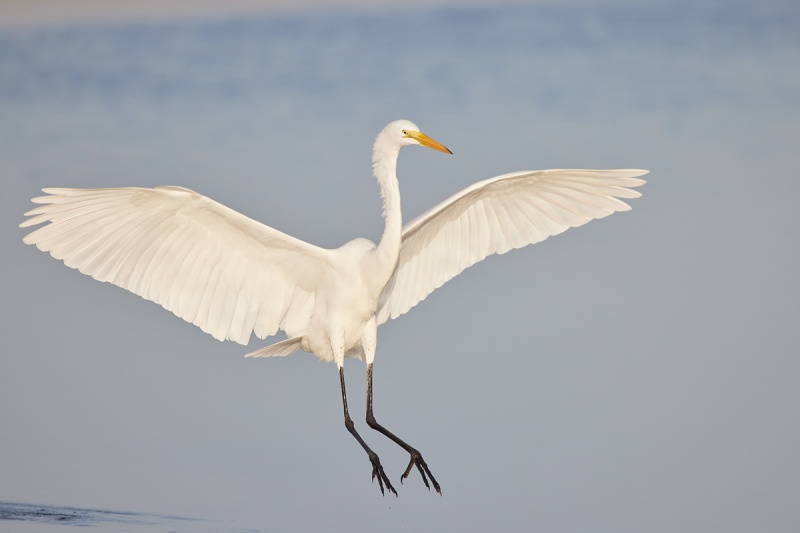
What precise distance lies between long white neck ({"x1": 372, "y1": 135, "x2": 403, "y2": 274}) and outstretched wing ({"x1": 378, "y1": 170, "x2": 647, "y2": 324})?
0.99ft

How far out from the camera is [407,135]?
1070 centimetres

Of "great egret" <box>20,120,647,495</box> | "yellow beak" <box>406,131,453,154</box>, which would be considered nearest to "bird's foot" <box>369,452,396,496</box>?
"great egret" <box>20,120,647,495</box>

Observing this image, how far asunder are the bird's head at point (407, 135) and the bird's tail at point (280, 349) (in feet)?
6.02

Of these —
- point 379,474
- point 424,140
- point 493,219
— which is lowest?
point 379,474

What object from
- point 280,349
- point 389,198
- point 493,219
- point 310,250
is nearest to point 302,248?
point 310,250

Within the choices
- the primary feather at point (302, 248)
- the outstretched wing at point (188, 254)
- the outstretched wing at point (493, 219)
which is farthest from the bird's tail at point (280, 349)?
the outstretched wing at point (493, 219)

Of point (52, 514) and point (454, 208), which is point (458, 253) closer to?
point (454, 208)

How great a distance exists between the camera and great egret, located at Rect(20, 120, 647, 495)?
1040 centimetres

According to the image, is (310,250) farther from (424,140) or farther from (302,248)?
(424,140)

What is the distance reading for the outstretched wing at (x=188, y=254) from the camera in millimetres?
10320

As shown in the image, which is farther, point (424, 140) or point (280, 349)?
point (280, 349)

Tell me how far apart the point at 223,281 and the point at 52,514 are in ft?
9.11

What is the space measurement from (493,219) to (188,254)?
96.0 inches

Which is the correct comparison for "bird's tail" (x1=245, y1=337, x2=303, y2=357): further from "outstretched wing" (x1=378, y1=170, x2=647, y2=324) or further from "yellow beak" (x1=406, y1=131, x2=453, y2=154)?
"yellow beak" (x1=406, y1=131, x2=453, y2=154)
